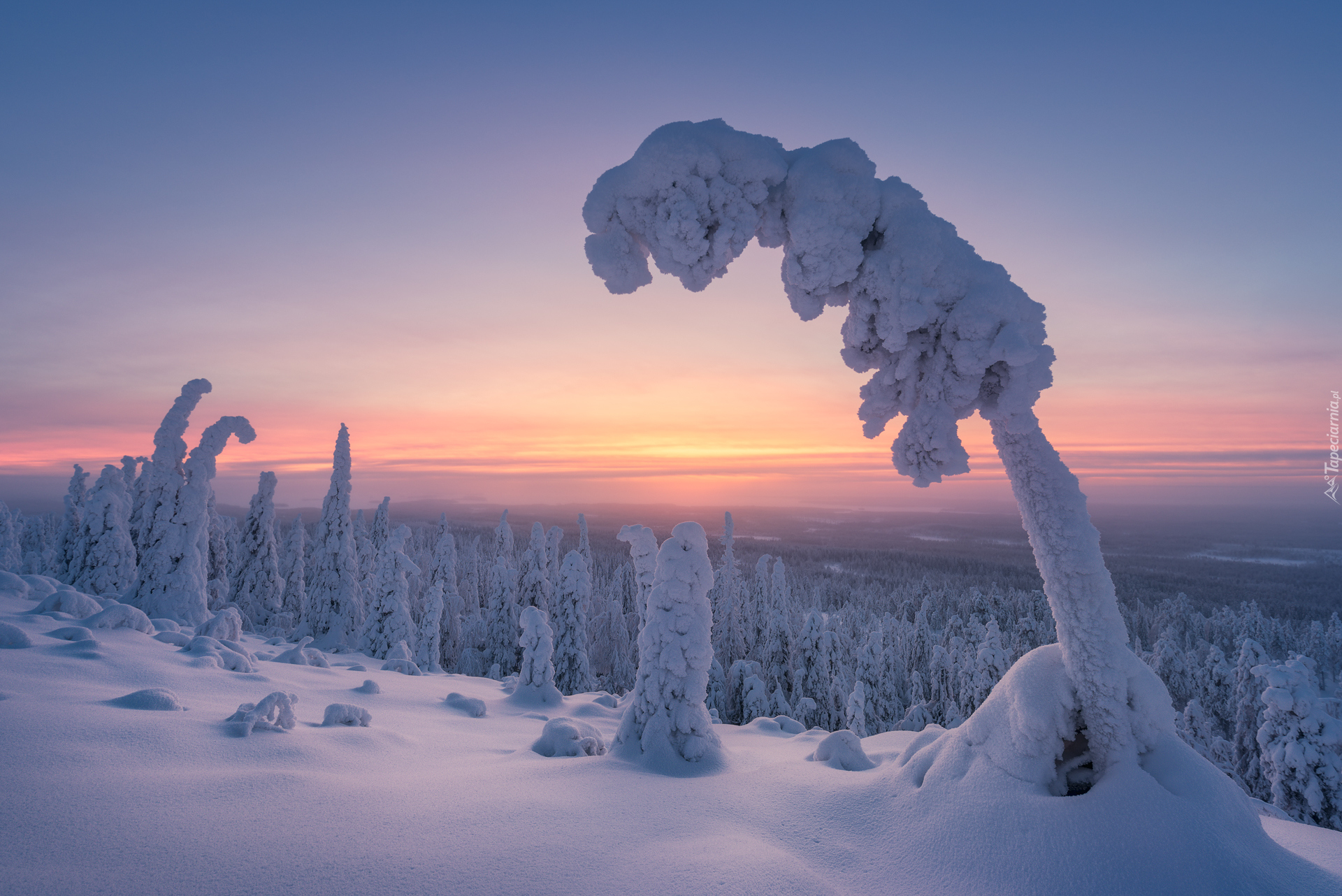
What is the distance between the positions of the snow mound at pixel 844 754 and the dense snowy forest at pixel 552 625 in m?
3.32

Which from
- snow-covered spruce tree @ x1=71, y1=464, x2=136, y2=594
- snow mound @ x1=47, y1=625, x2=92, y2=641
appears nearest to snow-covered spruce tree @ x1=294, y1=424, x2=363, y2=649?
snow-covered spruce tree @ x1=71, y1=464, x2=136, y2=594

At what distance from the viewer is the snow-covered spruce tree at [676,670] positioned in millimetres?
8695

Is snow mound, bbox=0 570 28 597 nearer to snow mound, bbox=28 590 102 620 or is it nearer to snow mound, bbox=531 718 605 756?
snow mound, bbox=28 590 102 620

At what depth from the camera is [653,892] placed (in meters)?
3.72

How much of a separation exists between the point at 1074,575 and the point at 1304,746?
2359 centimetres

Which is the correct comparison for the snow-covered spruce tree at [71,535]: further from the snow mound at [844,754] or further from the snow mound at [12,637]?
the snow mound at [844,754]

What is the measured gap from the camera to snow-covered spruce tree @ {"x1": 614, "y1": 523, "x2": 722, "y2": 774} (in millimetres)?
8695

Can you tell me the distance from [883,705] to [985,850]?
45695 millimetres

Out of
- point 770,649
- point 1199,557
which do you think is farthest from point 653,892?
point 1199,557

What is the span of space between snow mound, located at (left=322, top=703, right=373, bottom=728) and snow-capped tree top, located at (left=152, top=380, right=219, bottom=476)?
15.7 meters

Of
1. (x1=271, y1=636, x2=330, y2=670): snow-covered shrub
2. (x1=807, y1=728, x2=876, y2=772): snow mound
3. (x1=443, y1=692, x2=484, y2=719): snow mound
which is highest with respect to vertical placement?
(x1=807, y1=728, x2=876, y2=772): snow mound

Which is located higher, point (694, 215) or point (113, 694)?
point (694, 215)

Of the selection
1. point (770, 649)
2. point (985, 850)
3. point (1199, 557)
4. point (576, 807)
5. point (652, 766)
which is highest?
point (985, 850)

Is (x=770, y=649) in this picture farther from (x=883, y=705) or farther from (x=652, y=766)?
(x=652, y=766)
